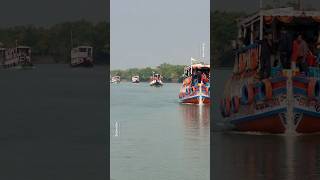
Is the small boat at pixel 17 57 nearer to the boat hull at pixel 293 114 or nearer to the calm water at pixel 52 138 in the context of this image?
the calm water at pixel 52 138

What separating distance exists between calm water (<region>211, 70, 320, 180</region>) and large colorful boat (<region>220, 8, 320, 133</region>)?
0.47 metres

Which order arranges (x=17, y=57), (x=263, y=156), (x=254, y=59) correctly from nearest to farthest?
(x=263, y=156) → (x=254, y=59) → (x=17, y=57)

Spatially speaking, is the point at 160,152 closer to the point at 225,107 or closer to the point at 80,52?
the point at 225,107

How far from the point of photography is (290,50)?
19844 millimetres

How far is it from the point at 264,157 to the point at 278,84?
4796 millimetres

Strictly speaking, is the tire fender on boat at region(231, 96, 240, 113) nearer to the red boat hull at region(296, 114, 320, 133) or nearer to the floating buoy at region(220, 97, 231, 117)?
the floating buoy at region(220, 97, 231, 117)

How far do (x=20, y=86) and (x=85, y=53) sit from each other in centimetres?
901

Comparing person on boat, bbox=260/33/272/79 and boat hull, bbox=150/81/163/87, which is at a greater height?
person on boat, bbox=260/33/272/79

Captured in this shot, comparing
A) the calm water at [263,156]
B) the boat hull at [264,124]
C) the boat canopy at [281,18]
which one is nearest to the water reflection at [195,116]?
the calm water at [263,156]

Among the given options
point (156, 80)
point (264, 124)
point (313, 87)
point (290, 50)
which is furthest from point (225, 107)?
point (156, 80)

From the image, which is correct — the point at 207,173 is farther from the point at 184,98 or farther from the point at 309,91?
the point at 184,98

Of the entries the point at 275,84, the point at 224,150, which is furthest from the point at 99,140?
the point at 275,84

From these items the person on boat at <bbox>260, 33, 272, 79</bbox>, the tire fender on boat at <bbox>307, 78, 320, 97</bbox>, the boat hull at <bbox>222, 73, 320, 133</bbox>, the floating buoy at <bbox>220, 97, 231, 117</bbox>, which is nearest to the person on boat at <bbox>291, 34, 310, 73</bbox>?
the boat hull at <bbox>222, 73, 320, 133</bbox>

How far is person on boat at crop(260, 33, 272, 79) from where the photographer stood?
64.7 ft
